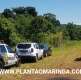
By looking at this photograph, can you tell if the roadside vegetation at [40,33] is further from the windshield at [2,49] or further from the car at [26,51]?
the windshield at [2,49]

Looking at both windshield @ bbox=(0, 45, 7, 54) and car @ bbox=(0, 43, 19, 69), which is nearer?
car @ bbox=(0, 43, 19, 69)

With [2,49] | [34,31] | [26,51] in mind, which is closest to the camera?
[2,49]

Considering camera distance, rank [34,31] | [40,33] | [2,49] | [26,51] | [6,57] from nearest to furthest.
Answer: [6,57] < [2,49] < [26,51] < [40,33] < [34,31]

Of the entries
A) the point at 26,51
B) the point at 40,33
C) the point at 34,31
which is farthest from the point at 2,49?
the point at 34,31

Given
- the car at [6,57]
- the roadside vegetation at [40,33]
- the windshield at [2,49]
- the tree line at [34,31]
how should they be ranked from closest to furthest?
the car at [6,57] → the windshield at [2,49] → the roadside vegetation at [40,33] → the tree line at [34,31]

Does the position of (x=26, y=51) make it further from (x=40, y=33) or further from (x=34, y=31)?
(x=34, y=31)

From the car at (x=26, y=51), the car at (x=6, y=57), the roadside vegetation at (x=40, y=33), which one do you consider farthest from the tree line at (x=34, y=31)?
the car at (x=6, y=57)

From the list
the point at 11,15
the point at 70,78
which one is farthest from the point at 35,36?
the point at 70,78

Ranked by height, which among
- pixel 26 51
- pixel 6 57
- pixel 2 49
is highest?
pixel 2 49

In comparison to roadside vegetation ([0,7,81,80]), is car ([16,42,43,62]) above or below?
above

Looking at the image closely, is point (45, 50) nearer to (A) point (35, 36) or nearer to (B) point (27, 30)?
(A) point (35, 36)

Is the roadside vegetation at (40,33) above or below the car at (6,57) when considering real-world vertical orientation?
below

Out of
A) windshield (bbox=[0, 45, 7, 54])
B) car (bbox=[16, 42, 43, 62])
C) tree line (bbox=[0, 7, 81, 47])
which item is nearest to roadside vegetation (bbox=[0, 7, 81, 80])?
tree line (bbox=[0, 7, 81, 47])

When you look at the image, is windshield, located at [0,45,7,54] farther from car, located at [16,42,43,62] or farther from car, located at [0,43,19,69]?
car, located at [16,42,43,62]
